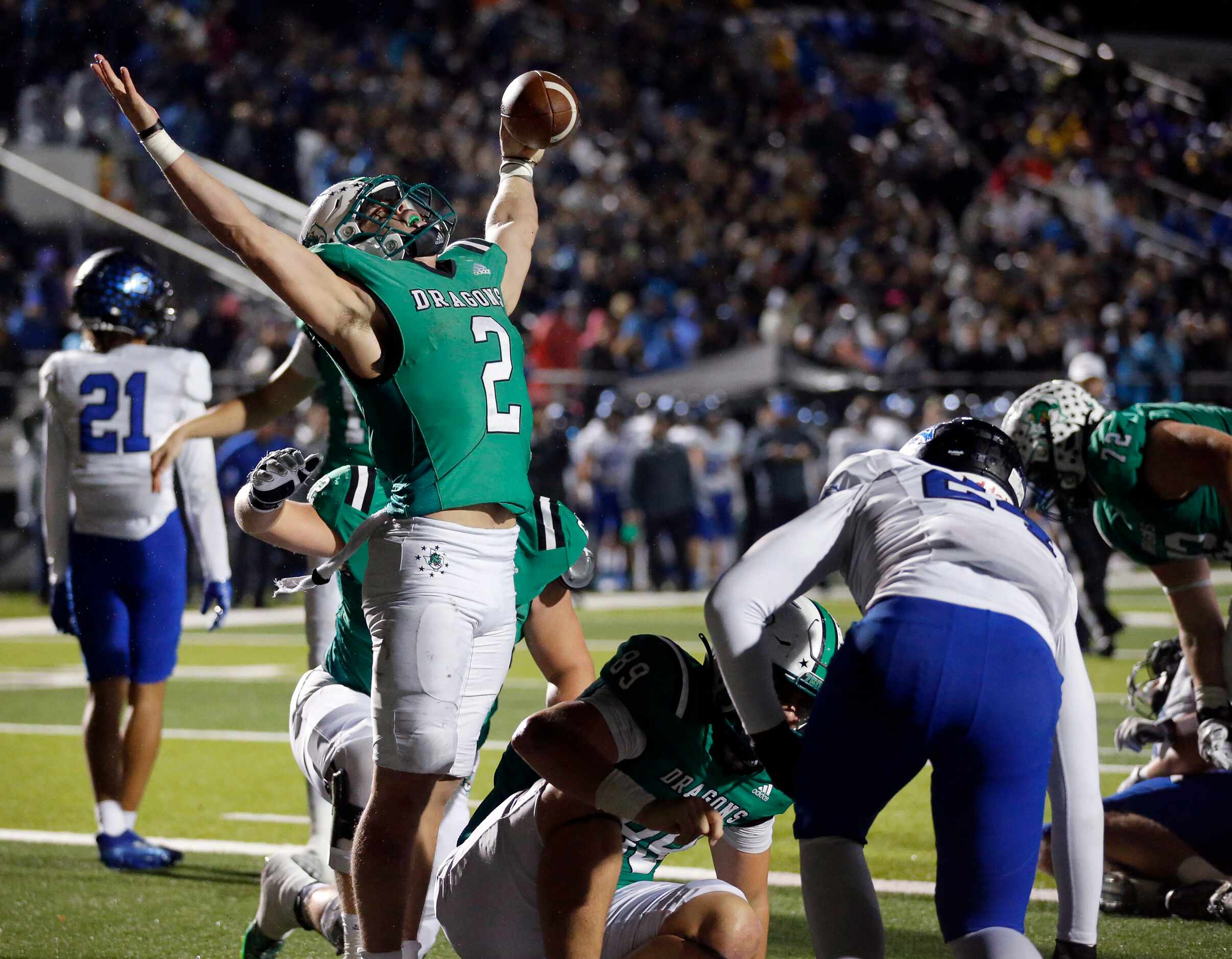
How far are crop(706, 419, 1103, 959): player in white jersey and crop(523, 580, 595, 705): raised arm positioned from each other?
104 centimetres

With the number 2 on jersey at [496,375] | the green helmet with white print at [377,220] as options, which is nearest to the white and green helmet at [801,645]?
the number 2 on jersey at [496,375]

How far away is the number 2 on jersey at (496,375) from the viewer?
3570 millimetres

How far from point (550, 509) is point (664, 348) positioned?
13.2 m

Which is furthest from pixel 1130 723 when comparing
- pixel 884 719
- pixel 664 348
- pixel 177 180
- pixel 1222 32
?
pixel 1222 32

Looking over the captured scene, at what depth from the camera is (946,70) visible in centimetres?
2280

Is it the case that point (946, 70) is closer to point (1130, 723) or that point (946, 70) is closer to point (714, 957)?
point (1130, 723)

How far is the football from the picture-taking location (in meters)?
4.42

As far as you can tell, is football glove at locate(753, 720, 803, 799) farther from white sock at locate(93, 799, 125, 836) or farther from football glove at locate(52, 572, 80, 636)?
football glove at locate(52, 572, 80, 636)

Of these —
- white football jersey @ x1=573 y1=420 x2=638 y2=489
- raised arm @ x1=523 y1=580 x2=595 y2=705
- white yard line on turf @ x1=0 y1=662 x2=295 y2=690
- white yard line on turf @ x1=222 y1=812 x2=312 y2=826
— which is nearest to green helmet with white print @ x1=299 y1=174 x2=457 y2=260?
raised arm @ x1=523 y1=580 x2=595 y2=705

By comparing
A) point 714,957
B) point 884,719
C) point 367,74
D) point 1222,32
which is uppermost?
point 1222,32

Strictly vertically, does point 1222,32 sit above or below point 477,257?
above

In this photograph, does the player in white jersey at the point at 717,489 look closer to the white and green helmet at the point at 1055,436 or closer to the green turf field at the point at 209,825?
the green turf field at the point at 209,825

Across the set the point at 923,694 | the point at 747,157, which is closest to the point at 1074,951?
the point at 923,694

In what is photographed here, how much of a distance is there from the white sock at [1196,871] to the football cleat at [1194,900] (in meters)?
0.02
